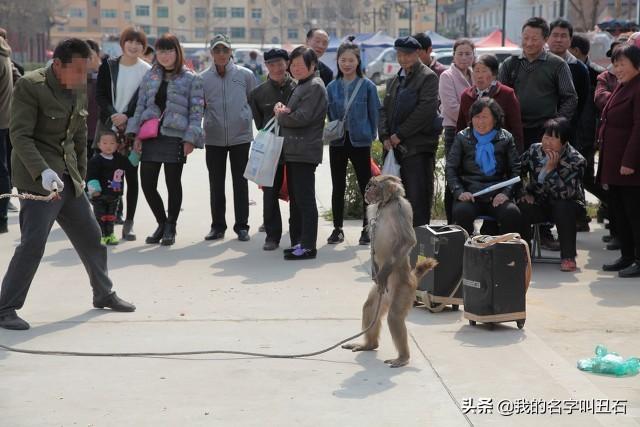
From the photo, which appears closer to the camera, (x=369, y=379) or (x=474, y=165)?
(x=369, y=379)

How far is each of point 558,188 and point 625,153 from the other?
693 mm

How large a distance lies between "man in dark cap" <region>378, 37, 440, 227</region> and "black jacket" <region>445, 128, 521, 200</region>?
0.51m

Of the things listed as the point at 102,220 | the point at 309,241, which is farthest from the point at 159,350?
Answer: the point at 102,220

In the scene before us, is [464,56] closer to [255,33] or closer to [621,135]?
[621,135]

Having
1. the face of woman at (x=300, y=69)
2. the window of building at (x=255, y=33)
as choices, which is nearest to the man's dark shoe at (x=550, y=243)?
the face of woman at (x=300, y=69)

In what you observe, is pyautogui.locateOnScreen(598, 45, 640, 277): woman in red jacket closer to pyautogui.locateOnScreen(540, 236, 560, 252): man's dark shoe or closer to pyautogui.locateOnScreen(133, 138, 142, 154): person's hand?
pyautogui.locateOnScreen(540, 236, 560, 252): man's dark shoe

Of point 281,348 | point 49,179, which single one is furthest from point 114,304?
point 281,348

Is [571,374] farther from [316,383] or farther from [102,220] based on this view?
[102,220]

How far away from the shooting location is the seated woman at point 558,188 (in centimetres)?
905

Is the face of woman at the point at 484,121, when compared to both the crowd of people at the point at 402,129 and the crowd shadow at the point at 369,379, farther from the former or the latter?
the crowd shadow at the point at 369,379

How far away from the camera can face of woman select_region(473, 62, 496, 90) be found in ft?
30.7

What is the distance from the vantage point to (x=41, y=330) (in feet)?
23.0

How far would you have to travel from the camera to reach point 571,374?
5.96 meters

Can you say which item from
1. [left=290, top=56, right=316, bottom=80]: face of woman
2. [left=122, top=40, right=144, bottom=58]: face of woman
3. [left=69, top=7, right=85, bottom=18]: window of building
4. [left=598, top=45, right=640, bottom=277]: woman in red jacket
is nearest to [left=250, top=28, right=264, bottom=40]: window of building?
[left=69, top=7, right=85, bottom=18]: window of building
